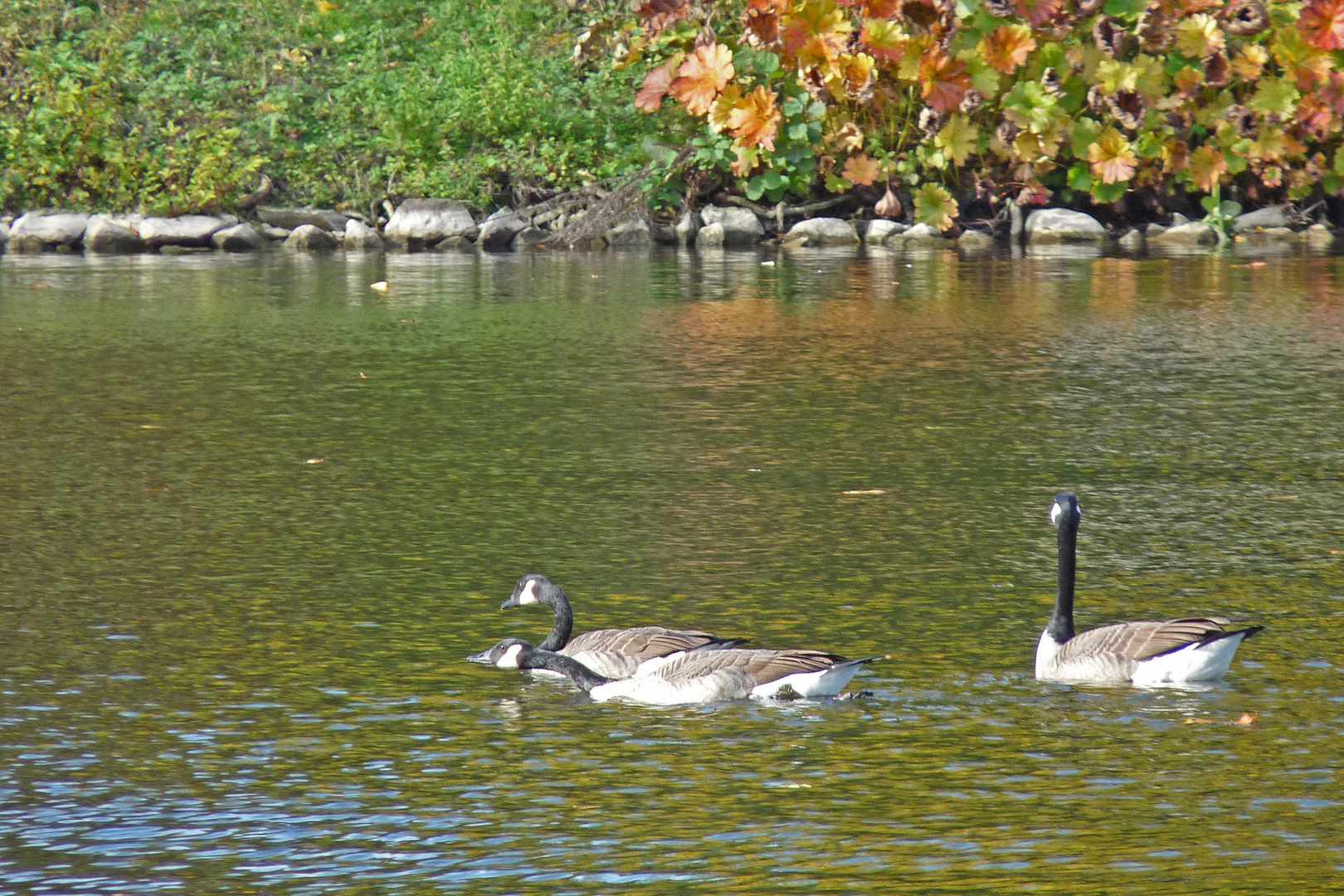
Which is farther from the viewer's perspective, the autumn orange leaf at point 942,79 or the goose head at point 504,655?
the autumn orange leaf at point 942,79

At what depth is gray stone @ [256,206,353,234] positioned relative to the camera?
26.5m

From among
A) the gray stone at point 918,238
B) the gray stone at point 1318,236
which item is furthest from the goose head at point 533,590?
the gray stone at point 918,238

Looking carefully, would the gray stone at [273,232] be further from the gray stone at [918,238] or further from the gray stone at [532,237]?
the gray stone at [918,238]

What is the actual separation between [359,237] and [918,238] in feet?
23.7

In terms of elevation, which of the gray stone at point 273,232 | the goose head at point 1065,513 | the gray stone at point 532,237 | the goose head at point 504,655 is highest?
the gray stone at point 273,232

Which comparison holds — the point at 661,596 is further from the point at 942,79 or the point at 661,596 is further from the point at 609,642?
the point at 942,79

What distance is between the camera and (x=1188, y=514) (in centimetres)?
877

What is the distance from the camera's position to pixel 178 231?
26172 millimetres

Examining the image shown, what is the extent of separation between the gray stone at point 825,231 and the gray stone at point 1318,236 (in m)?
5.51

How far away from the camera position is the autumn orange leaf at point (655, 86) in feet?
80.0

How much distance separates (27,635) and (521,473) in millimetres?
3351

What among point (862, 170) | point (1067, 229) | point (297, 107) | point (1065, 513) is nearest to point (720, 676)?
point (1065, 513)

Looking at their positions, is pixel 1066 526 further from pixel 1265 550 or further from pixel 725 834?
pixel 725 834

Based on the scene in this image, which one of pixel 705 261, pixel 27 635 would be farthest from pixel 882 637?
pixel 705 261
